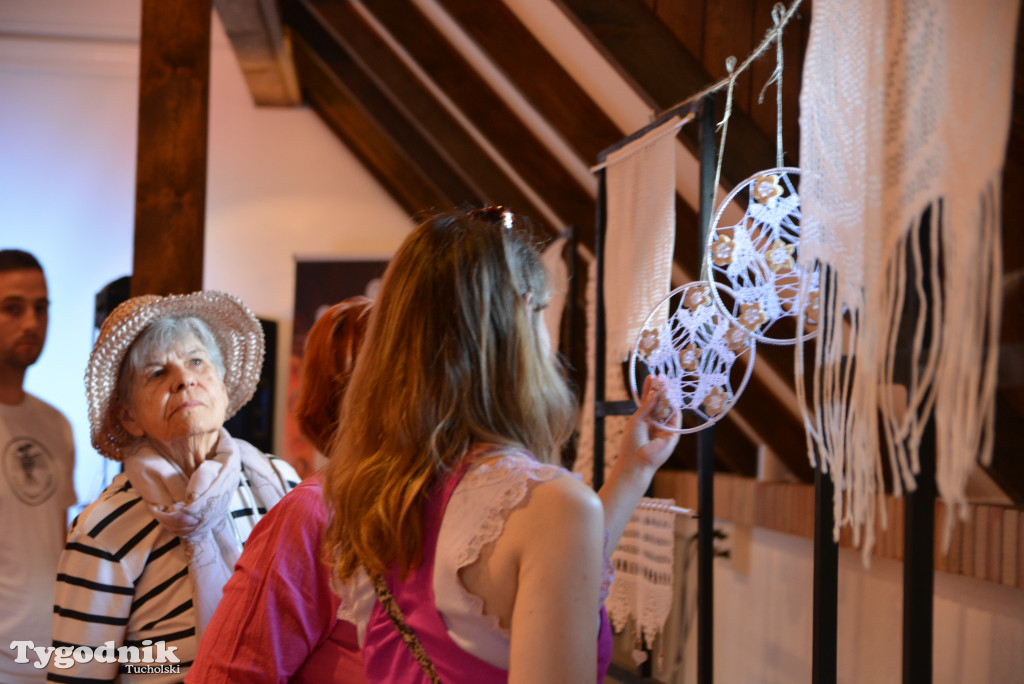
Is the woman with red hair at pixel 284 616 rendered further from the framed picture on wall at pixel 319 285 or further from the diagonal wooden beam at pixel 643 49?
the framed picture on wall at pixel 319 285

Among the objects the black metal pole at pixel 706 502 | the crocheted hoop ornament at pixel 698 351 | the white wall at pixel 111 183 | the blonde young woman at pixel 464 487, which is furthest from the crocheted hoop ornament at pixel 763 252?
the white wall at pixel 111 183

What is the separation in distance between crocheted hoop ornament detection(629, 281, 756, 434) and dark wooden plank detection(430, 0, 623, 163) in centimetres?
145

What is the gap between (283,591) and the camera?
1238mm

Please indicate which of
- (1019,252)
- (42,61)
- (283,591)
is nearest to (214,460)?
(283,591)

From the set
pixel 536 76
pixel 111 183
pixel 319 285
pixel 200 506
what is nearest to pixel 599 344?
pixel 536 76

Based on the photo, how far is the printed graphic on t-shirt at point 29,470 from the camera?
246 cm

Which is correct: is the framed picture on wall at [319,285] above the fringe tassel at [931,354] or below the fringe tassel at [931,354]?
above

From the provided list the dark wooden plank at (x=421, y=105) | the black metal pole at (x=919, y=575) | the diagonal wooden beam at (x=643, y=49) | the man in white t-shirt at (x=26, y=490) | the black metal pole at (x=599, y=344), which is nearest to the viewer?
the black metal pole at (x=919, y=575)

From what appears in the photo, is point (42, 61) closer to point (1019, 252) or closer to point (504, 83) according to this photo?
point (504, 83)

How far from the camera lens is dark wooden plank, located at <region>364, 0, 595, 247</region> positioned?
397 cm

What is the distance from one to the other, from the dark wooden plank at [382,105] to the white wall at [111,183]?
2.82 feet

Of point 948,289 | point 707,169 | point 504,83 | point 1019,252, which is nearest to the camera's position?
point 948,289

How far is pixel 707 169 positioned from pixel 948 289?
3.98 ft

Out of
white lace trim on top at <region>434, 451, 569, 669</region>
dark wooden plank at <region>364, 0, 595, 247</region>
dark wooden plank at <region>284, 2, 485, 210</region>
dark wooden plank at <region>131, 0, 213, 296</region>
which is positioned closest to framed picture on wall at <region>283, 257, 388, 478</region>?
dark wooden plank at <region>284, 2, 485, 210</region>
